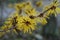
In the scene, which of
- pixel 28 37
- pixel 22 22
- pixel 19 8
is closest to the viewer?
pixel 22 22

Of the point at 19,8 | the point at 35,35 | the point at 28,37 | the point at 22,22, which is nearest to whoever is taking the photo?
the point at 22,22

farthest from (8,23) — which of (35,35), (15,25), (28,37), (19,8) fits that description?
(35,35)

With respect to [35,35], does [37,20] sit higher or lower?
higher

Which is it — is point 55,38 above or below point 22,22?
below

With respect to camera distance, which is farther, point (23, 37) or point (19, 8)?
point (23, 37)

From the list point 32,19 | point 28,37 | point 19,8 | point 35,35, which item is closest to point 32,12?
point 32,19

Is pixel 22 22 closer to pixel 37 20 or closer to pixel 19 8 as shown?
pixel 37 20

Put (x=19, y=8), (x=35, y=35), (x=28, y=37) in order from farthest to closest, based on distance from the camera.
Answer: (x=35, y=35), (x=28, y=37), (x=19, y=8)

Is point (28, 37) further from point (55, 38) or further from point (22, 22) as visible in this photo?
point (22, 22)

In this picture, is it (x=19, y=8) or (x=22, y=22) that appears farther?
(x=19, y=8)
